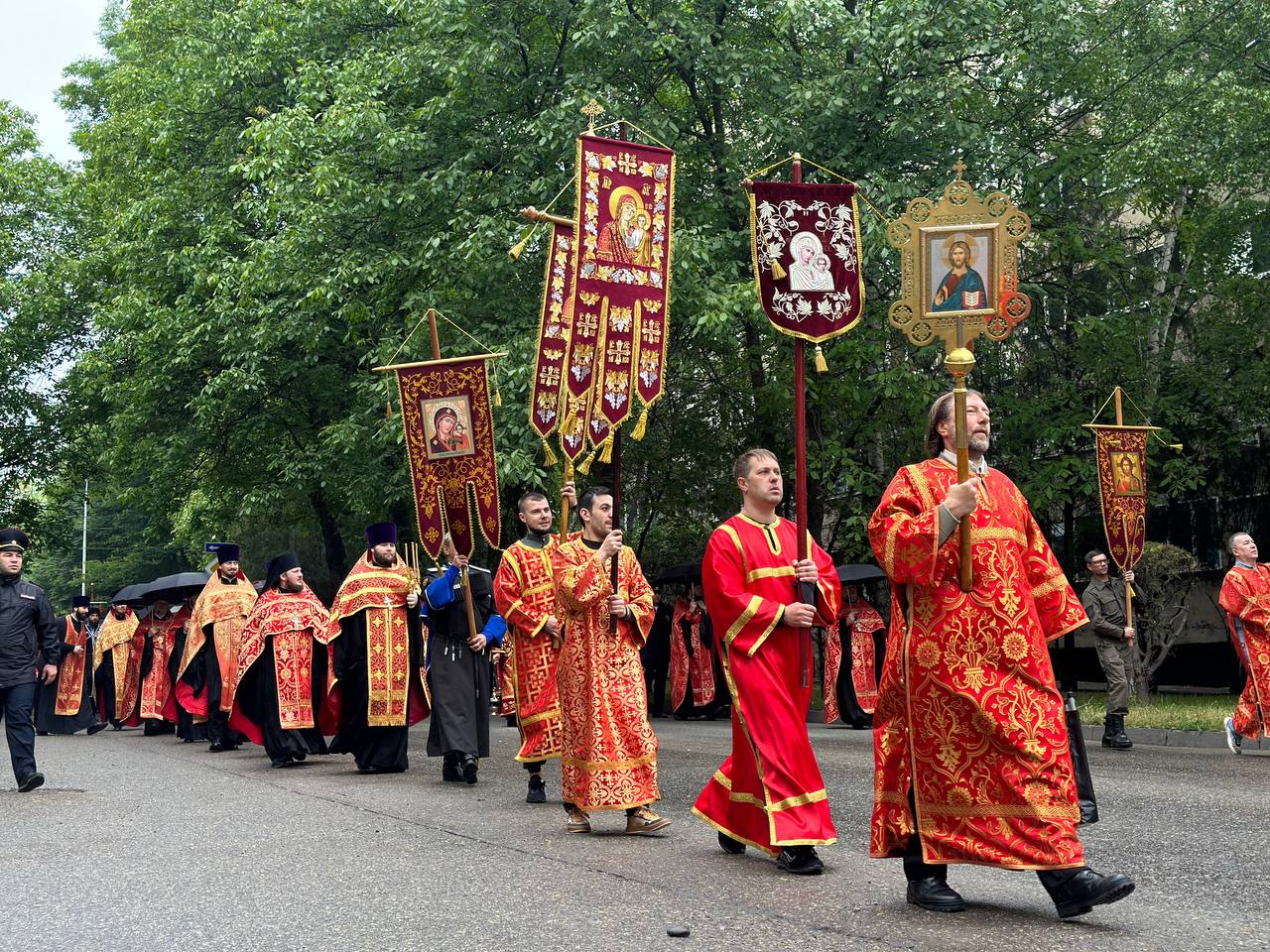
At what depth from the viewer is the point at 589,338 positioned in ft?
33.2

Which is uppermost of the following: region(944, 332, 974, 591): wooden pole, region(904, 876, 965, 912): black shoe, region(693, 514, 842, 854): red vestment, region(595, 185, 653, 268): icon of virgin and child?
region(595, 185, 653, 268): icon of virgin and child

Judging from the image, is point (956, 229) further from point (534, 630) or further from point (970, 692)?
point (534, 630)

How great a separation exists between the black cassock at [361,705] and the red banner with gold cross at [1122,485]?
7.15m

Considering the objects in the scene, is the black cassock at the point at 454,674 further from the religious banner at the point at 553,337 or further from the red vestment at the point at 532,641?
the religious banner at the point at 553,337

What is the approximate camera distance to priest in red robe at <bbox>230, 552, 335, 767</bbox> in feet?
49.9

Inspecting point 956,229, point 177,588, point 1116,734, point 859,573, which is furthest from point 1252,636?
point 177,588

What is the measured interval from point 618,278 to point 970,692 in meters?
4.63

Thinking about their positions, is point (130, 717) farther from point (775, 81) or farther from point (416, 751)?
point (775, 81)

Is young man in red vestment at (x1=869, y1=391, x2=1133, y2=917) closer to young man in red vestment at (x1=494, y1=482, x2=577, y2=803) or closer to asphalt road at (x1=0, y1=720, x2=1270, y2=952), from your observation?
asphalt road at (x1=0, y1=720, x2=1270, y2=952)

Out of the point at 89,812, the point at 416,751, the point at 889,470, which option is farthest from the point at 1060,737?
the point at 889,470

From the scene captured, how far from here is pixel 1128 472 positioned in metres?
17.0

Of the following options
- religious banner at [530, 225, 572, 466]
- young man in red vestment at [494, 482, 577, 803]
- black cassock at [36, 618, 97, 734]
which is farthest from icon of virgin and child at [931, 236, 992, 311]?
black cassock at [36, 618, 97, 734]

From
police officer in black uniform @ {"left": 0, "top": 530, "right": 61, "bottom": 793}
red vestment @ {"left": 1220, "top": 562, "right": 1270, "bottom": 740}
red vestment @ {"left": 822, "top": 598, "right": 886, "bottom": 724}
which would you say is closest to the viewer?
police officer in black uniform @ {"left": 0, "top": 530, "right": 61, "bottom": 793}

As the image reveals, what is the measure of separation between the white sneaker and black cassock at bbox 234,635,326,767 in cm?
833
